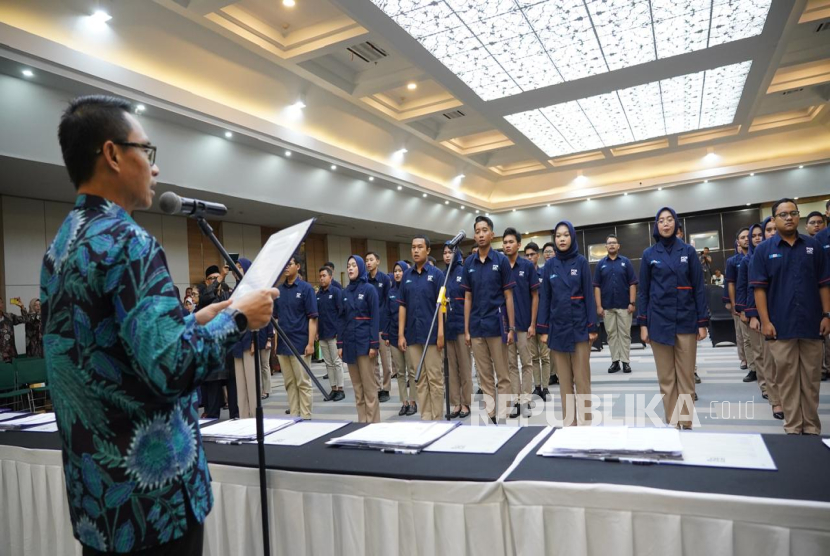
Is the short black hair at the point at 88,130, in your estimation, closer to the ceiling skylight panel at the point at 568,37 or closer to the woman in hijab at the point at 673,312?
the woman in hijab at the point at 673,312

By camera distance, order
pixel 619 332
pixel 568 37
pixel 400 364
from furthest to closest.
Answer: pixel 568 37
pixel 619 332
pixel 400 364

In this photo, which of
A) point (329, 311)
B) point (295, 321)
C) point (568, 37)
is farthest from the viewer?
point (568, 37)

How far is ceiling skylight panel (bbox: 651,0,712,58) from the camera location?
6.73 meters

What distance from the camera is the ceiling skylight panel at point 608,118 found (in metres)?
10.4

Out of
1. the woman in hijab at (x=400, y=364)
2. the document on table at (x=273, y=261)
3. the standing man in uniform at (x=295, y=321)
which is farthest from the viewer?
the woman in hijab at (x=400, y=364)

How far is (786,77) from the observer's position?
1037cm

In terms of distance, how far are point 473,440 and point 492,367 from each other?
3.04m

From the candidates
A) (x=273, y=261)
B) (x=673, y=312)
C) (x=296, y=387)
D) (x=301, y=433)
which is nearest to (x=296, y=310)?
(x=296, y=387)

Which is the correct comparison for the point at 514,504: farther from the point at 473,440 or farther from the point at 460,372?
the point at 460,372

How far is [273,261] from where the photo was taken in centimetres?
129

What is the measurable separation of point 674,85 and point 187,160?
895cm

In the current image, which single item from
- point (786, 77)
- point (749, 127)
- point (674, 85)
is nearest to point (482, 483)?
point (674, 85)


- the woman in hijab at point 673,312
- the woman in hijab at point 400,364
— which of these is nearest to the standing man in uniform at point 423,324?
the woman in hijab at point 400,364

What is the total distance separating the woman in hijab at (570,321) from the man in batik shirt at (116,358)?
3.24 m
